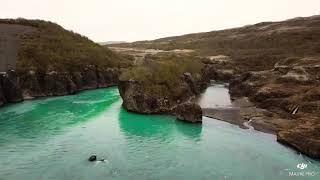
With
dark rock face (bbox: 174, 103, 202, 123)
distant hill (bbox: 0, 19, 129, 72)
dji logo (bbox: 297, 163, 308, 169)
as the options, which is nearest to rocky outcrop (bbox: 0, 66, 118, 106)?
distant hill (bbox: 0, 19, 129, 72)

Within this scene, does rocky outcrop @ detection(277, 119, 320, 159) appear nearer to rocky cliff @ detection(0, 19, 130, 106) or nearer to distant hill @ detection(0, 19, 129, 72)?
rocky cliff @ detection(0, 19, 130, 106)

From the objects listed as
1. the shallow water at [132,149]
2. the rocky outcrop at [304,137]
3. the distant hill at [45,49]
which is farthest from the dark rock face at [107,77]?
the rocky outcrop at [304,137]

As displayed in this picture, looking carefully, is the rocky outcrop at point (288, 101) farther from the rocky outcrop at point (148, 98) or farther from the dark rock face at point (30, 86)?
the dark rock face at point (30, 86)

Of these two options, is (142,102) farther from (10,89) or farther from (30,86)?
(30,86)

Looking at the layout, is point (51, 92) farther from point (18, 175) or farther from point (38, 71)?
point (18, 175)

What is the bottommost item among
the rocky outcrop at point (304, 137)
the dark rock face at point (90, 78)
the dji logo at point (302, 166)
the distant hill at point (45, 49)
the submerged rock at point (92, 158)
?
the dji logo at point (302, 166)

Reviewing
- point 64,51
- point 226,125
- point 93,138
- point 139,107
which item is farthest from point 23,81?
point 226,125
